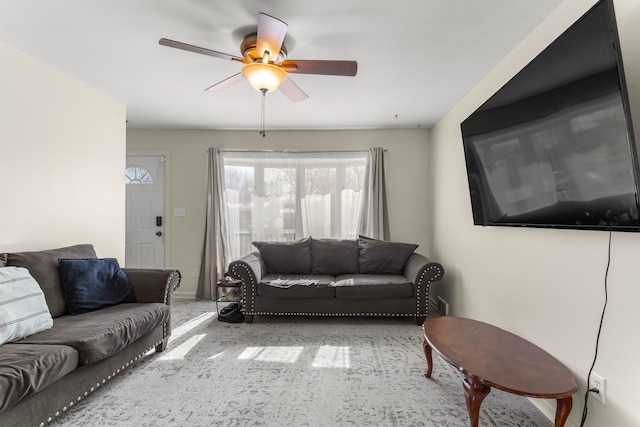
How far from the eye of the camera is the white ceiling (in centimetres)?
191

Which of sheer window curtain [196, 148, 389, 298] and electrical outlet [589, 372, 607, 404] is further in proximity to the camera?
sheer window curtain [196, 148, 389, 298]

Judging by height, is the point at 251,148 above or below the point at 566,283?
above

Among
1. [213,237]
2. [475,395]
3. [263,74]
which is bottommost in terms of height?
[475,395]

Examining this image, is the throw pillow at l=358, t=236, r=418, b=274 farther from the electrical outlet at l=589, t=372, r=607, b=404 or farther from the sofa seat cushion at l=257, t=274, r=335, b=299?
the electrical outlet at l=589, t=372, r=607, b=404

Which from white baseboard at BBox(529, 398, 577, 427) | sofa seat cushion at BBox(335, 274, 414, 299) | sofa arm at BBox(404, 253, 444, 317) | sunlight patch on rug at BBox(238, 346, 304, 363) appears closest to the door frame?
sunlight patch on rug at BBox(238, 346, 304, 363)

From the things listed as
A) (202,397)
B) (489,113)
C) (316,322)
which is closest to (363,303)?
(316,322)

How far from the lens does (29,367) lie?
151cm

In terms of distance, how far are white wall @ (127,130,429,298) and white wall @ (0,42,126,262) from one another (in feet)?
3.46

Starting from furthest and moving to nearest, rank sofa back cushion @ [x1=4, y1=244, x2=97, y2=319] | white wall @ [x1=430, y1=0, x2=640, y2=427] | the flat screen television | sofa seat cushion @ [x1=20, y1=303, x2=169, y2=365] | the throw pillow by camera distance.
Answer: the throw pillow, sofa back cushion @ [x1=4, y1=244, x2=97, y2=319], sofa seat cushion @ [x1=20, y1=303, x2=169, y2=365], white wall @ [x1=430, y1=0, x2=640, y2=427], the flat screen television

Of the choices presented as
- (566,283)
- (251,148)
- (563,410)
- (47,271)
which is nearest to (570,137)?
(566,283)

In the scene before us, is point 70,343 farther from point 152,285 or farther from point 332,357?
point 332,357

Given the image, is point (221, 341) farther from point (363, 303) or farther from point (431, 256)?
point (431, 256)

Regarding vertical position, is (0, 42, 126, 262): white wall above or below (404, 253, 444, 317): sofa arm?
above

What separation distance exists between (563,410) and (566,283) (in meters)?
0.65
